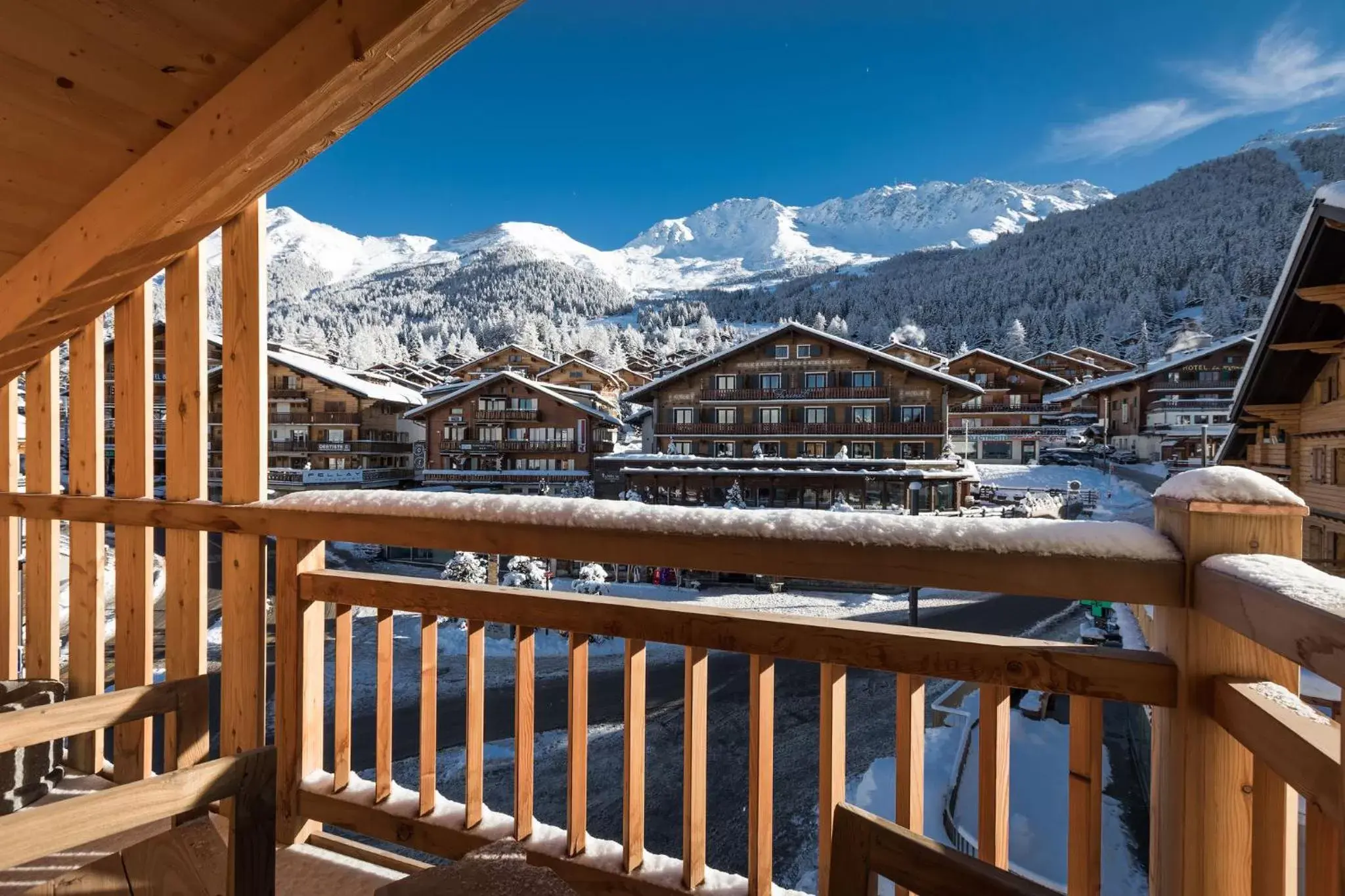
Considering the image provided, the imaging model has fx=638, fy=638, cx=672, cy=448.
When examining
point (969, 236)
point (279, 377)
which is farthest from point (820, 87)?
point (969, 236)

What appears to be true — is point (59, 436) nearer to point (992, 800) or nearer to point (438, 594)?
point (438, 594)

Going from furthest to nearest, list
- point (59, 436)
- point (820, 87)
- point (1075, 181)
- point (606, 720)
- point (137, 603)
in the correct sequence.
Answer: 1. point (1075, 181)
2. point (820, 87)
3. point (606, 720)
4. point (59, 436)
5. point (137, 603)

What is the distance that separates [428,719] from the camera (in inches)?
65.9

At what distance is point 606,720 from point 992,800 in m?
9.04

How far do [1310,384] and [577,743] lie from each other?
12.3 metres

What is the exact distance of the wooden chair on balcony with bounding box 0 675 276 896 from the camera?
934 millimetres

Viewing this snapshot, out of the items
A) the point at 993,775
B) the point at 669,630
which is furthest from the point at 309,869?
the point at 993,775

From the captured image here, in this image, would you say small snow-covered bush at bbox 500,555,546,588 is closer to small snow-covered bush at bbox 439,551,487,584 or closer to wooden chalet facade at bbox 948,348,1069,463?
small snow-covered bush at bbox 439,551,487,584

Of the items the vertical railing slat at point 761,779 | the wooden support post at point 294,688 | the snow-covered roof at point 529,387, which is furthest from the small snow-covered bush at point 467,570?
the vertical railing slat at point 761,779

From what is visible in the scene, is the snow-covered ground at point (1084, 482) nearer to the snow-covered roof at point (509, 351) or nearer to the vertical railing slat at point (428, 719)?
the vertical railing slat at point (428, 719)

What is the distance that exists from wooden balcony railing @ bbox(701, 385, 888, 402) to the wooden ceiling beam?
1923 cm

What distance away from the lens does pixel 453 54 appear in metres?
1.54

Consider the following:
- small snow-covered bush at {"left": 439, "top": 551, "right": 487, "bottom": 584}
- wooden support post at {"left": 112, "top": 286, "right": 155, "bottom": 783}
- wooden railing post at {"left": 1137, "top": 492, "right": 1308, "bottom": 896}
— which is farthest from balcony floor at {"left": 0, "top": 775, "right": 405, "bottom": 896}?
small snow-covered bush at {"left": 439, "top": 551, "right": 487, "bottom": 584}

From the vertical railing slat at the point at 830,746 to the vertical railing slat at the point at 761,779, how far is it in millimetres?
111
